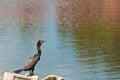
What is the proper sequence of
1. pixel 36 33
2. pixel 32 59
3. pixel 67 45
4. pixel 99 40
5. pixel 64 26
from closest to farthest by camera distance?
1. pixel 32 59
2. pixel 67 45
3. pixel 99 40
4. pixel 36 33
5. pixel 64 26

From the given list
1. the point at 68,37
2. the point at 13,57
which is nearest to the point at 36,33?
the point at 68,37

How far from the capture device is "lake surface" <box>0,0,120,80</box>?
48.3 feet

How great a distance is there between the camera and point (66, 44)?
1983 cm

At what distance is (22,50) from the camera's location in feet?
59.5

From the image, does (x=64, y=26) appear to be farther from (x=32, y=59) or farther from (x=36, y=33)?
(x=32, y=59)

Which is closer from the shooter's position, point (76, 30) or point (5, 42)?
point (5, 42)

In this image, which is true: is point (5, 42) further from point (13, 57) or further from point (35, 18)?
point (35, 18)

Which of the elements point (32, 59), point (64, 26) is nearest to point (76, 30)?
point (64, 26)

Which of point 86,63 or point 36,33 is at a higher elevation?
point 36,33

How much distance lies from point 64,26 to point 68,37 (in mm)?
4682

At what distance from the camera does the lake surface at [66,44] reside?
14726 millimetres

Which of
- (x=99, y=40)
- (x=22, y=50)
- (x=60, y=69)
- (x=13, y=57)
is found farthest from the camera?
A: (x=99, y=40)

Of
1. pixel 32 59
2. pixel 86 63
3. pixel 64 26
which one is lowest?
pixel 32 59

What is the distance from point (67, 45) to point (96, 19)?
35.2 ft
